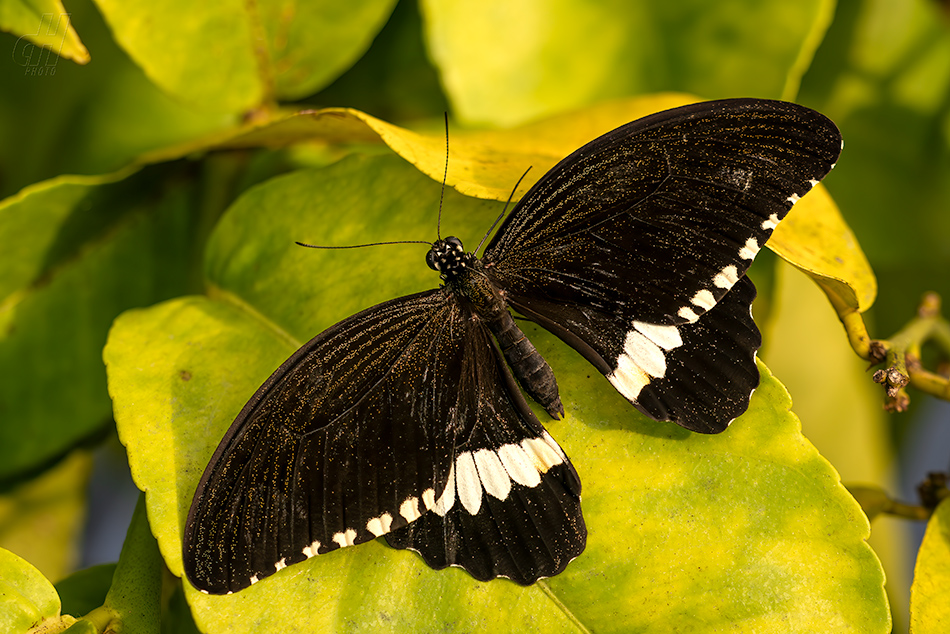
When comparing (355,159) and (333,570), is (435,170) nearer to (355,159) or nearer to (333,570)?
(355,159)

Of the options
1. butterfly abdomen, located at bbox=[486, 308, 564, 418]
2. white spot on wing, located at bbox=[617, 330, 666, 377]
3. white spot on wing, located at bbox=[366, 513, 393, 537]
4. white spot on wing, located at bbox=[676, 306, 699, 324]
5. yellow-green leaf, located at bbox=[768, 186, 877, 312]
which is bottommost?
white spot on wing, located at bbox=[366, 513, 393, 537]

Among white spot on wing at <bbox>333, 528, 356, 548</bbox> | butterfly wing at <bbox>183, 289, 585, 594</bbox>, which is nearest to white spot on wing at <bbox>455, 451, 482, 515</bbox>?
butterfly wing at <bbox>183, 289, 585, 594</bbox>

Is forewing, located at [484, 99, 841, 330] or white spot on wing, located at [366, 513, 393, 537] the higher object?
forewing, located at [484, 99, 841, 330]

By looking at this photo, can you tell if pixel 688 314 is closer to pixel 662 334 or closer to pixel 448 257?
pixel 662 334

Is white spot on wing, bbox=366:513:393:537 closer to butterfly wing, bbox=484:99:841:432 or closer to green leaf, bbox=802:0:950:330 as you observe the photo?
butterfly wing, bbox=484:99:841:432

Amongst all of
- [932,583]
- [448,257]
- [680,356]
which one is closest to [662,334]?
[680,356]

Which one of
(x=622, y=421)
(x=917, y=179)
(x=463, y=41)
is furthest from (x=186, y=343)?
(x=917, y=179)

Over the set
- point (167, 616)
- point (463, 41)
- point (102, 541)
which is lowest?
point (102, 541)
